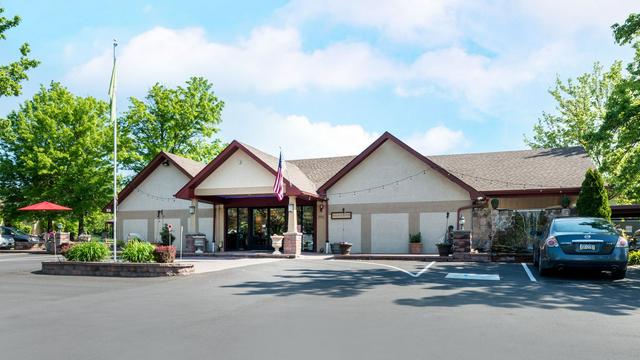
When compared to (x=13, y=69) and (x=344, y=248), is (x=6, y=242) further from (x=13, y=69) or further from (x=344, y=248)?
(x=344, y=248)

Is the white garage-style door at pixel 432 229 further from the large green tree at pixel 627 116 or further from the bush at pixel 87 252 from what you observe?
the bush at pixel 87 252

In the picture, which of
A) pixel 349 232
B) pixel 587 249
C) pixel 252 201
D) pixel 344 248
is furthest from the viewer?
pixel 252 201

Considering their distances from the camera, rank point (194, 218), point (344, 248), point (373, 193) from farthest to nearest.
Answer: point (373, 193) → point (194, 218) → point (344, 248)

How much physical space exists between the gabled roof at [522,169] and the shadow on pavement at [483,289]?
9775mm

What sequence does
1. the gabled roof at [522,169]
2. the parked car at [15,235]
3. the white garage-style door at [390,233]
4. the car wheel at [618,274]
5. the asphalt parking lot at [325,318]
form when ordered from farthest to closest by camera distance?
the parked car at [15,235] → the white garage-style door at [390,233] → the gabled roof at [522,169] → the car wheel at [618,274] → the asphalt parking lot at [325,318]

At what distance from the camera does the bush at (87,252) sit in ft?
52.4

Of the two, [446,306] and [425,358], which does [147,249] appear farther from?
[425,358]

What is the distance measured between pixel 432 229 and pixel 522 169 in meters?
5.96

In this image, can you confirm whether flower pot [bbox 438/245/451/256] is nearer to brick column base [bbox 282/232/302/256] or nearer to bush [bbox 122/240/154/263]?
brick column base [bbox 282/232/302/256]

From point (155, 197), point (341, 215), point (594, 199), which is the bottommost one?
point (341, 215)

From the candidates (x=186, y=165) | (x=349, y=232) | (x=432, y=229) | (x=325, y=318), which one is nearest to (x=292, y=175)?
(x=349, y=232)

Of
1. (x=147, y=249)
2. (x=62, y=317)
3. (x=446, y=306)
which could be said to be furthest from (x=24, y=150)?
(x=446, y=306)

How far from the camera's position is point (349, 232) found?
2595cm

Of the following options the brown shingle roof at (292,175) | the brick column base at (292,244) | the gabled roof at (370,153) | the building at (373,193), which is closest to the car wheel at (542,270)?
the building at (373,193)
